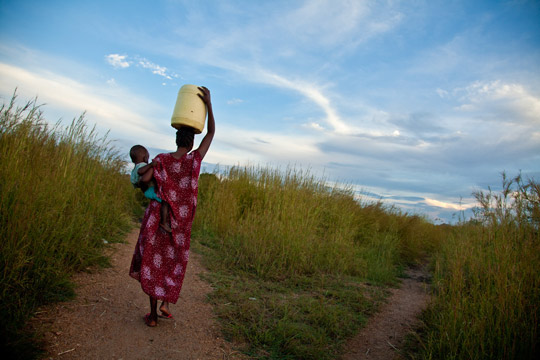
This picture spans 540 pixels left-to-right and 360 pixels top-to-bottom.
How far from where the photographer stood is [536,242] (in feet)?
11.0

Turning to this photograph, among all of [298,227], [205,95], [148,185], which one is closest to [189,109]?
[205,95]

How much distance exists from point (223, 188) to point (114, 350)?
247 inches

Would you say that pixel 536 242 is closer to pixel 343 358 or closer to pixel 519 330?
pixel 519 330

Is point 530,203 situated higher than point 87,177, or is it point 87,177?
point 530,203

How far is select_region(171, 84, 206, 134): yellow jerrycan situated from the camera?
9.51ft

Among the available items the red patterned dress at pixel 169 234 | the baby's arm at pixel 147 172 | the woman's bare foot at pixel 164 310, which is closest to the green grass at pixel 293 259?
the woman's bare foot at pixel 164 310

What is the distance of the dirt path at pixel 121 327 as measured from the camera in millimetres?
2738

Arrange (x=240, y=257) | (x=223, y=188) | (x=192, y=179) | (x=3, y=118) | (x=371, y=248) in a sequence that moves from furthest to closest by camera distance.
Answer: (x=223, y=188) < (x=371, y=248) < (x=240, y=257) < (x=3, y=118) < (x=192, y=179)

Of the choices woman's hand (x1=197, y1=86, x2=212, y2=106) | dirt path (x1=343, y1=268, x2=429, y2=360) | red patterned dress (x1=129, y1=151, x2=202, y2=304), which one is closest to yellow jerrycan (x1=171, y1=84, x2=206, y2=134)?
woman's hand (x1=197, y1=86, x2=212, y2=106)

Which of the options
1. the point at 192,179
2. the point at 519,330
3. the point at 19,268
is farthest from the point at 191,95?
the point at 519,330

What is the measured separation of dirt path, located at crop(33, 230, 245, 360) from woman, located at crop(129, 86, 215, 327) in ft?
0.95

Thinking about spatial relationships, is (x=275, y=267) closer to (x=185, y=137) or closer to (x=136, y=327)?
(x=136, y=327)

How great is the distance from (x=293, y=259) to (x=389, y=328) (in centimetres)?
203

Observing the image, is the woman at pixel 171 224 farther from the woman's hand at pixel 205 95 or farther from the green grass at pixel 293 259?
the green grass at pixel 293 259
